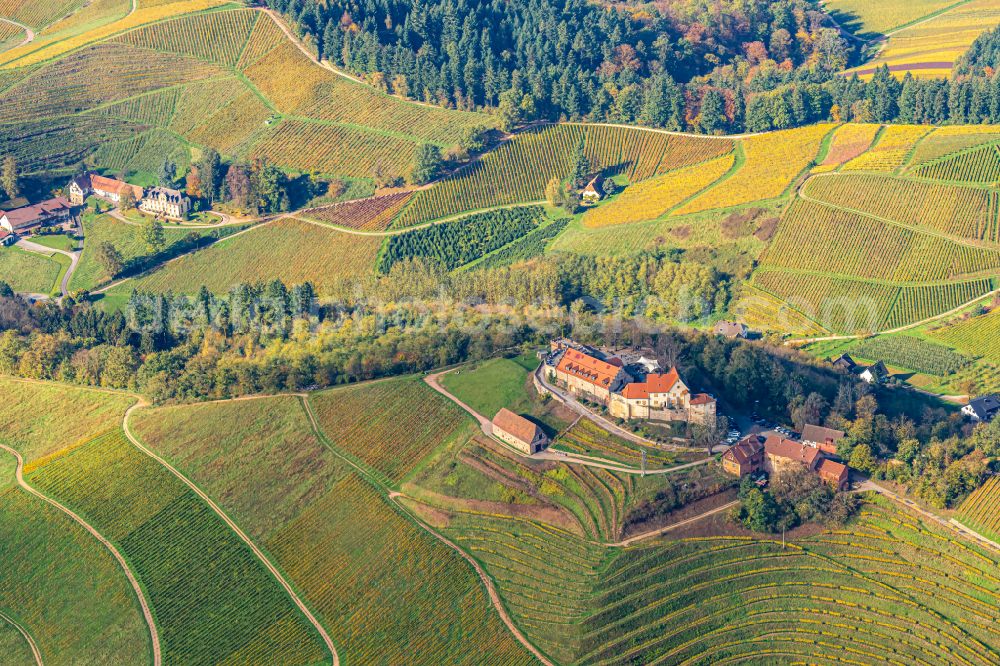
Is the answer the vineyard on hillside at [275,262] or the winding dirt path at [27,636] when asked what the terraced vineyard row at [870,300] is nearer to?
the vineyard on hillside at [275,262]

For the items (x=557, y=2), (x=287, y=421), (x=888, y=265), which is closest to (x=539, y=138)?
(x=557, y=2)

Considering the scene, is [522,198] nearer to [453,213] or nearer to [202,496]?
[453,213]

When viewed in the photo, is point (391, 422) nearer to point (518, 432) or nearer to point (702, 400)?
point (518, 432)

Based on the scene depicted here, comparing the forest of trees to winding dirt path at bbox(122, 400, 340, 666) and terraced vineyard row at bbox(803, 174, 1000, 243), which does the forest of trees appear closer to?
terraced vineyard row at bbox(803, 174, 1000, 243)

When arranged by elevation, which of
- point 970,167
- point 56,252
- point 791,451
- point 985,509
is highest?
point 970,167

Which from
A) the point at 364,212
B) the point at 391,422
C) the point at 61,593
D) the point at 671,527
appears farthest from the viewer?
the point at 364,212

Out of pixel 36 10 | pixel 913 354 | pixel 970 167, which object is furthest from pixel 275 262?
pixel 970 167

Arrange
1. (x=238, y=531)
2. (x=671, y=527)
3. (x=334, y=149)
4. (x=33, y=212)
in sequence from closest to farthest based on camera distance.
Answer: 1. (x=671, y=527)
2. (x=238, y=531)
3. (x=33, y=212)
4. (x=334, y=149)

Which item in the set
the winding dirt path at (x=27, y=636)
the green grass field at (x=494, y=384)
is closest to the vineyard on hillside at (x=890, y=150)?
the green grass field at (x=494, y=384)
